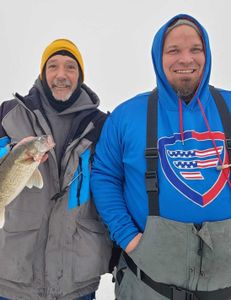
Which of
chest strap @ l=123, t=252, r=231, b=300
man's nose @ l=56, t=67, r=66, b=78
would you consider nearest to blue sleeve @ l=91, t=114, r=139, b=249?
chest strap @ l=123, t=252, r=231, b=300

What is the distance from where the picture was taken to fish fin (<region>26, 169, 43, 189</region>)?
3281 millimetres

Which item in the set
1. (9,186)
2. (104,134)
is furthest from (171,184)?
(9,186)

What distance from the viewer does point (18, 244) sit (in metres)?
3.38

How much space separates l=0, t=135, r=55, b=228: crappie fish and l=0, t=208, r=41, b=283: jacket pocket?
0.18 meters

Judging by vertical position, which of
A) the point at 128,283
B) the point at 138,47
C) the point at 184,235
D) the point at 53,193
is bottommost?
the point at 128,283

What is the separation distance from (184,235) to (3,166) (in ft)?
4.98

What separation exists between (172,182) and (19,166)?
1211 millimetres

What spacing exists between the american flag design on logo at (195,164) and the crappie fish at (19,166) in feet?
3.07

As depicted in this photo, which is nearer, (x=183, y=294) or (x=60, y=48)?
(x=183, y=294)

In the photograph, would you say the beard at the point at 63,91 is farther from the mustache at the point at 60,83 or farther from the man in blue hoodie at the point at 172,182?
the man in blue hoodie at the point at 172,182

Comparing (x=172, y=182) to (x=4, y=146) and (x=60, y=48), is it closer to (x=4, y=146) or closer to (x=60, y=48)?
(x=4, y=146)

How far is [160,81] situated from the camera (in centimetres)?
343

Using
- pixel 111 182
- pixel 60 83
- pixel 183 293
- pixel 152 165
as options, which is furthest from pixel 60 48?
pixel 183 293

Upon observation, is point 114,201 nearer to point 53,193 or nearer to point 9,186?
point 53,193
